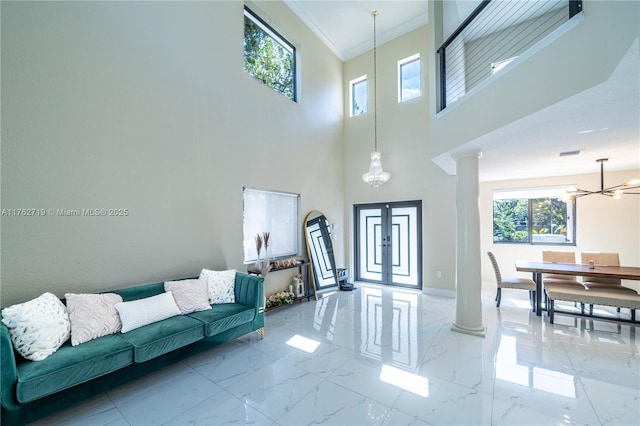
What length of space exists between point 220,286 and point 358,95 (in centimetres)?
608

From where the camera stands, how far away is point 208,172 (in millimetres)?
3889

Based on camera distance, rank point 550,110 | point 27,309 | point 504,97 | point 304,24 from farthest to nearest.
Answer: point 304,24 < point 504,97 < point 550,110 < point 27,309

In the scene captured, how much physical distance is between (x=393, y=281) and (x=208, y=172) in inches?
196

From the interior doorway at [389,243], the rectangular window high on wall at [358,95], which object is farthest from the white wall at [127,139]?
the interior doorway at [389,243]

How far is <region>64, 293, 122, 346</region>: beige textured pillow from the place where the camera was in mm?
2318

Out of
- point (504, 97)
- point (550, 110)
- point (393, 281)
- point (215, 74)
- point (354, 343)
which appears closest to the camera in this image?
point (550, 110)

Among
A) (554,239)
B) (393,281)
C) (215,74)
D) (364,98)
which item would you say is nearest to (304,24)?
(364,98)

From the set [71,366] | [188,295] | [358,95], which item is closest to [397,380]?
[188,295]

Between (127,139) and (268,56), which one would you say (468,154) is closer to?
(268,56)

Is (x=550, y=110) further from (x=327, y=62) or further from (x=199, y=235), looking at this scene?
(x=327, y=62)

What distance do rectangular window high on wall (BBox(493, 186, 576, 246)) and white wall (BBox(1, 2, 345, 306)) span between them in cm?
574

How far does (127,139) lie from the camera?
10.1 ft

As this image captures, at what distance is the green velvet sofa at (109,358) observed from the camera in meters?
1.82

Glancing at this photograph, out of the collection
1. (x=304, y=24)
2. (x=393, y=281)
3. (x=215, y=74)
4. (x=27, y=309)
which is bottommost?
(x=393, y=281)
